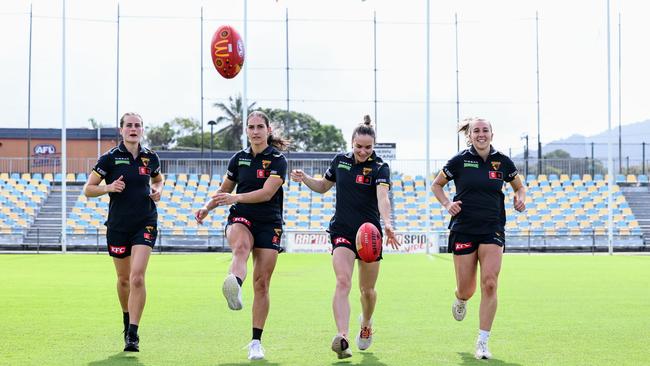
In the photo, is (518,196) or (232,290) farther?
(518,196)

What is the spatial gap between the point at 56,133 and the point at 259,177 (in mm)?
59776

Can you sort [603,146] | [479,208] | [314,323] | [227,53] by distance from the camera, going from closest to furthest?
[479,208] → [314,323] → [227,53] → [603,146]

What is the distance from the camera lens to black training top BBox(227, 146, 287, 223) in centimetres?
909

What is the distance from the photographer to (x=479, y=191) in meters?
9.35

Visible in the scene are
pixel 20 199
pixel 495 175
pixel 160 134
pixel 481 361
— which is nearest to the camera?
pixel 481 361

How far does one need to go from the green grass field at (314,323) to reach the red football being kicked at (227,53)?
497 cm

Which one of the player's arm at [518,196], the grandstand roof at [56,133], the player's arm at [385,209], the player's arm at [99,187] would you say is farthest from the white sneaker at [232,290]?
the grandstand roof at [56,133]

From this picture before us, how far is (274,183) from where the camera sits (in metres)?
9.04

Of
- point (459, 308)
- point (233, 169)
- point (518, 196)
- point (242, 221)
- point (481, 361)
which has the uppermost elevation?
point (233, 169)

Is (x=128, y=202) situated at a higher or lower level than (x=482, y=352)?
higher

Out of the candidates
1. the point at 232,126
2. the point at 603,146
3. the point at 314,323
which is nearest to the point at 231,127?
the point at 232,126

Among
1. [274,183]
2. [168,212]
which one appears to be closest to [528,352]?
[274,183]

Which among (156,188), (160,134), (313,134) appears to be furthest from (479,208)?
(160,134)

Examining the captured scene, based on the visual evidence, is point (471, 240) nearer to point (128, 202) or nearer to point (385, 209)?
point (385, 209)
